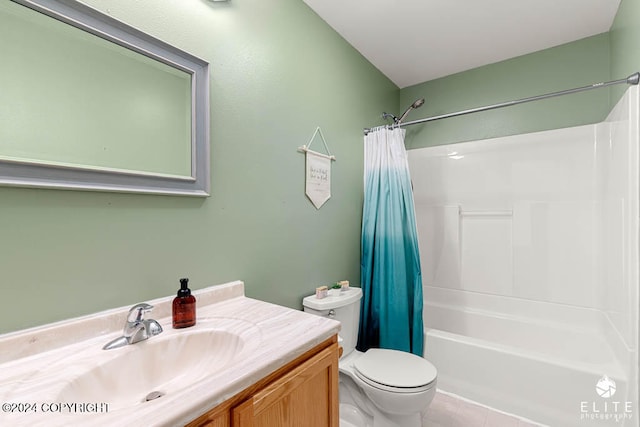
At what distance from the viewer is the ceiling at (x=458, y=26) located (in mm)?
1668

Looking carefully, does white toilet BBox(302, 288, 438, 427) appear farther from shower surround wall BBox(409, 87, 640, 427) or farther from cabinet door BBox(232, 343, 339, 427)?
shower surround wall BBox(409, 87, 640, 427)

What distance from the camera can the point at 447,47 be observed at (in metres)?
2.09

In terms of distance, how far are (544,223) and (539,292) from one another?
0.51 metres

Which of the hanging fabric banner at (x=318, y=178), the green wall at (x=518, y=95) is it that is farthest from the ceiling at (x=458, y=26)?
the hanging fabric banner at (x=318, y=178)

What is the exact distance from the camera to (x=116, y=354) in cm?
74

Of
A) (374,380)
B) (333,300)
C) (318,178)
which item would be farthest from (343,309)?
(318,178)

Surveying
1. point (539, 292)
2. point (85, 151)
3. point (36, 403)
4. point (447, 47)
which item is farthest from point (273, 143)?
point (539, 292)

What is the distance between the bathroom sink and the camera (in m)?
0.67

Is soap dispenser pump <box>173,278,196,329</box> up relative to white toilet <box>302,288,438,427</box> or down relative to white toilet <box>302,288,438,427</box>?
up

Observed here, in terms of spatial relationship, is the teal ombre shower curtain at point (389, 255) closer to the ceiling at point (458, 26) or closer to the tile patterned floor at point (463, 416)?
the tile patterned floor at point (463, 416)

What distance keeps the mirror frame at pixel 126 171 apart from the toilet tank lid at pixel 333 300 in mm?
780

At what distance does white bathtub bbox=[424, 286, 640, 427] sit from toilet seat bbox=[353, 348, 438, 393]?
1.79ft

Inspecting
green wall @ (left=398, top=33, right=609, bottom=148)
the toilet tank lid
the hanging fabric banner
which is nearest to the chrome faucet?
the toilet tank lid

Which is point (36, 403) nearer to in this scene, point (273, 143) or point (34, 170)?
point (34, 170)
